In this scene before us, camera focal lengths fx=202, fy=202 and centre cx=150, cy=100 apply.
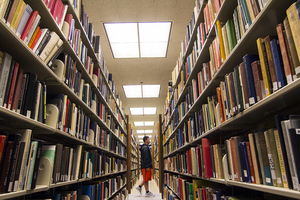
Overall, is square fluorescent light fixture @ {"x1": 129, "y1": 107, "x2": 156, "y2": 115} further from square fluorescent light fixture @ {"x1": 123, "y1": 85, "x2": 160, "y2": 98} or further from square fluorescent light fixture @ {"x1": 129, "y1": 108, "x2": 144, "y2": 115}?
square fluorescent light fixture @ {"x1": 123, "y1": 85, "x2": 160, "y2": 98}

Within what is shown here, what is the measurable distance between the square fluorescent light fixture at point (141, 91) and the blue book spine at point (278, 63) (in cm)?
489

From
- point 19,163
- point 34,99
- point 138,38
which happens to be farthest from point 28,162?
point 138,38

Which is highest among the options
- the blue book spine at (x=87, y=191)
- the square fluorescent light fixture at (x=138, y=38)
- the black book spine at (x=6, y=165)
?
the square fluorescent light fixture at (x=138, y=38)

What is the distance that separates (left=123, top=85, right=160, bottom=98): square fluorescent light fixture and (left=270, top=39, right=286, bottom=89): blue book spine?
489 cm

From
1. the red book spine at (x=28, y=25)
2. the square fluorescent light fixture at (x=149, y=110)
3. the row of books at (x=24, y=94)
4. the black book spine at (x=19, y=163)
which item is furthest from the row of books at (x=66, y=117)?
the square fluorescent light fixture at (x=149, y=110)

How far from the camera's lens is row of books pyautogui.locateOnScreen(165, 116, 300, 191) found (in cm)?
77

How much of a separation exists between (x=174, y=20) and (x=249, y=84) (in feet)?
8.06

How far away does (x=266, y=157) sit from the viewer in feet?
3.19

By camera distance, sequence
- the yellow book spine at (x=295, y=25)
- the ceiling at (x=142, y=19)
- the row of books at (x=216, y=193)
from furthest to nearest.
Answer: the ceiling at (x=142, y=19)
the row of books at (x=216, y=193)
the yellow book spine at (x=295, y=25)

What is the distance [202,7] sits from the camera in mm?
1969

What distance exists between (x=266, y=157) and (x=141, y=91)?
5.19 meters

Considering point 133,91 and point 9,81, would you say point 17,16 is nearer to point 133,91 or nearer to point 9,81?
point 9,81

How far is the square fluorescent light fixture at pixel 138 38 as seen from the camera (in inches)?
131

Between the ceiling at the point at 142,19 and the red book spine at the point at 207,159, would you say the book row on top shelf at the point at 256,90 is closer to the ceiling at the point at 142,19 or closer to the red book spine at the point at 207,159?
the red book spine at the point at 207,159
